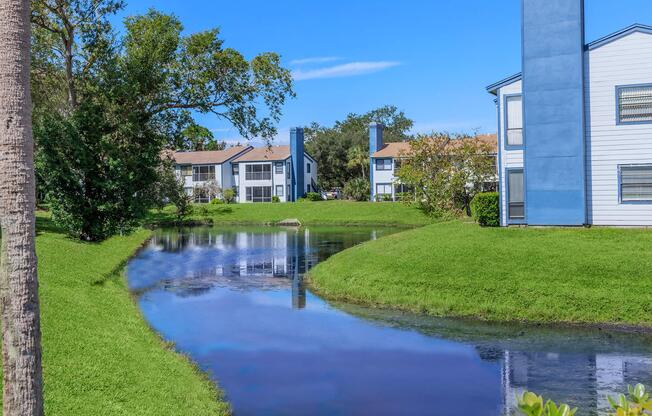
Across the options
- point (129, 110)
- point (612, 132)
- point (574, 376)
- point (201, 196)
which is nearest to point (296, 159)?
point (201, 196)

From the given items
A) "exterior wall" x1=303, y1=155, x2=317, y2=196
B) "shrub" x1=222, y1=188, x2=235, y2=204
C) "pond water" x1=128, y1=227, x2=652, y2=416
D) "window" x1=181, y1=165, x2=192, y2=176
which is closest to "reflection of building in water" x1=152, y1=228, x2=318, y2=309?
"pond water" x1=128, y1=227, x2=652, y2=416

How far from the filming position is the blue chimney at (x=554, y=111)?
25.0 metres

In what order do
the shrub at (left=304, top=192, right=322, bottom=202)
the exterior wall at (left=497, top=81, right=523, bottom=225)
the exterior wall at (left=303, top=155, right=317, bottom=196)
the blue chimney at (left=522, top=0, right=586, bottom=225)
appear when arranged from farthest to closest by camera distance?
the exterior wall at (left=303, top=155, right=317, bottom=196) < the shrub at (left=304, top=192, right=322, bottom=202) < the exterior wall at (left=497, top=81, right=523, bottom=225) < the blue chimney at (left=522, top=0, right=586, bottom=225)

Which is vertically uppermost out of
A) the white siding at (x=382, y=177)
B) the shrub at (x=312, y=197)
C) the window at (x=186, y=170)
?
the window at (x=186, y=170)

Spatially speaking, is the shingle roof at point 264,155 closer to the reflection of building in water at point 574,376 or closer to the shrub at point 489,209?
the shrub at point 489,209

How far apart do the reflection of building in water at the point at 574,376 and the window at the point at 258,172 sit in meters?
71.2

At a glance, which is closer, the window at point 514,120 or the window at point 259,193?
the window at point 514,120

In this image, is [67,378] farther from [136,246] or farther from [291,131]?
[291,131]

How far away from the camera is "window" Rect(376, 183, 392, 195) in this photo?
238ft

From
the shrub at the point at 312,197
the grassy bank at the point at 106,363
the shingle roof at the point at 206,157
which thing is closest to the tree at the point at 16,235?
the grassy bank at the point at 106,363

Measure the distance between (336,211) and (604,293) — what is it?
47.8 meters

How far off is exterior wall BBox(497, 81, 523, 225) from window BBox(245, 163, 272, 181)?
58816mm

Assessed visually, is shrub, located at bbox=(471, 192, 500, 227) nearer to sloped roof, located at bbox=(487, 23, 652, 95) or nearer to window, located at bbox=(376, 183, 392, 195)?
sloped roof, located at bbox=(487, 23, 652, 95)

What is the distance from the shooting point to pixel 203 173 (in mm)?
87625
